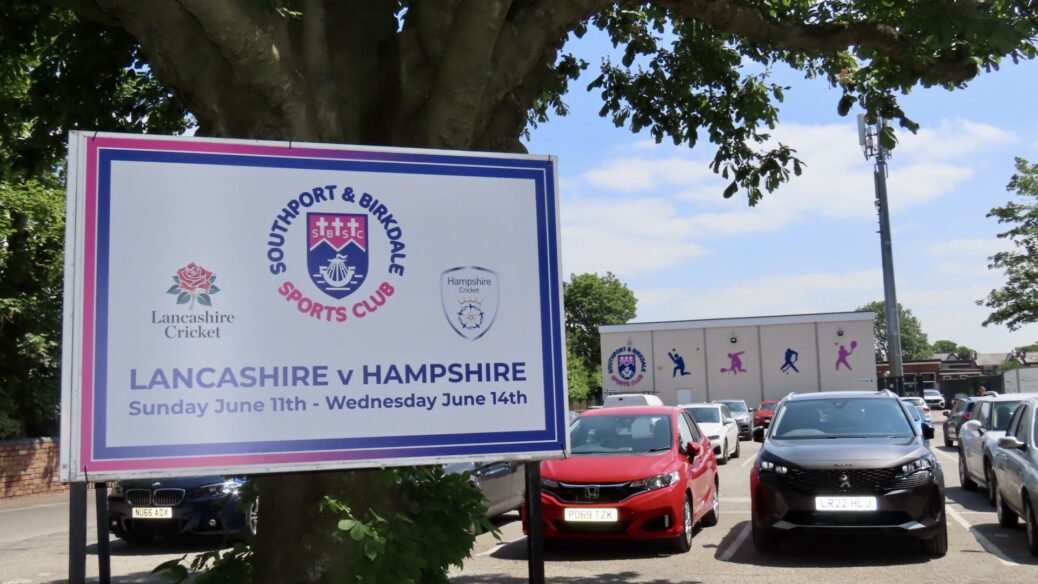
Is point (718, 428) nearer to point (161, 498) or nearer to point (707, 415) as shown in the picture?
point (707, 415)

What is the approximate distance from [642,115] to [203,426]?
844 centimetres

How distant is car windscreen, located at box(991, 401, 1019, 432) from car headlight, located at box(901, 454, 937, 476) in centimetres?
678

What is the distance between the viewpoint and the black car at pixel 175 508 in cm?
1152

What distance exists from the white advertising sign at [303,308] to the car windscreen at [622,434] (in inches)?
241

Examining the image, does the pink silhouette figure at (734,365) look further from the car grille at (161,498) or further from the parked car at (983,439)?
the car grille at (161,498)

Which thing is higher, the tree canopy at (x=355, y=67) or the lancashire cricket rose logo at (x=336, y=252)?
the tree canopy at (x=355, y=67)

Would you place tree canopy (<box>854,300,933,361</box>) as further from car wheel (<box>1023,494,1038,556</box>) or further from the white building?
→ car wheel (<box>1023,494,1038,556</box>)

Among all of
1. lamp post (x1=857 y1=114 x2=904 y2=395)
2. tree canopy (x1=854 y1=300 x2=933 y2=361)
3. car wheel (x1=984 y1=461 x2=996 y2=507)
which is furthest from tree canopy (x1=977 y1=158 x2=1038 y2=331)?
tree canopy (x1=854 y1=300 x2=933 y2=361)

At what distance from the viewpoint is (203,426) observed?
4.55 metres

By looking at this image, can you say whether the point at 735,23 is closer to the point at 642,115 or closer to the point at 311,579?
the point at 642,115

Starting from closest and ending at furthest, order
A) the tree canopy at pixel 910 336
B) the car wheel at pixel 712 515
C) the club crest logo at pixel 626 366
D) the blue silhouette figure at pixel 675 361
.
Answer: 1. the car wheel at pixel 712 515
2. the blue silhouette figure at pixel 675 361
3. the club crest logo at pixel 626 366
4. the tree canopy at pixel 910 336

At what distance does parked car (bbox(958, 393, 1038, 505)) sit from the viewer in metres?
13.7

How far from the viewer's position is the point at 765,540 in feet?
32.5

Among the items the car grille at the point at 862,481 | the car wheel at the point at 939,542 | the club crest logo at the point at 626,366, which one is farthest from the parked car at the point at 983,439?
the club crest logo at the point at 626,366
